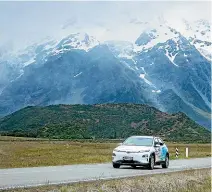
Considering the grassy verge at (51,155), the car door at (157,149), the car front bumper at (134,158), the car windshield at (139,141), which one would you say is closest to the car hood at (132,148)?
the car front bumper at (134,158)

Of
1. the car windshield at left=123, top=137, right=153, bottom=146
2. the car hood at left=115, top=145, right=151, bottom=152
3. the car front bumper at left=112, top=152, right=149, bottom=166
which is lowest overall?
the car front bumper at left=112, top=152, right=149, bottom=166

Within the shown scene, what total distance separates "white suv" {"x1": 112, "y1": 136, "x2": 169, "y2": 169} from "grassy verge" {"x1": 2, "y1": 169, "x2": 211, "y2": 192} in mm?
3857

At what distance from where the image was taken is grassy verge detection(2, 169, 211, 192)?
18.0m

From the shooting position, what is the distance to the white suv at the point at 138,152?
99.2ft

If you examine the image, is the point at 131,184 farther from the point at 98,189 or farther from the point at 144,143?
the point at 144,143

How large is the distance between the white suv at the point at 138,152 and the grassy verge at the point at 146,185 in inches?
152

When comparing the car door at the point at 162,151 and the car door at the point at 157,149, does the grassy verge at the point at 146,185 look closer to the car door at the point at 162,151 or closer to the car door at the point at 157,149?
the car door at the point at 157,149

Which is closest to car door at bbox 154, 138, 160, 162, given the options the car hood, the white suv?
the white suv

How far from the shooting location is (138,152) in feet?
98.9

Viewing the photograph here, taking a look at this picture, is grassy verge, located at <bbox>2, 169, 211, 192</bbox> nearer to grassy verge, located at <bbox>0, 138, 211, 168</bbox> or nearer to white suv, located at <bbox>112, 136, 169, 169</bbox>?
white suv, located at <bbox>112, 136, 169, 169</bbox>

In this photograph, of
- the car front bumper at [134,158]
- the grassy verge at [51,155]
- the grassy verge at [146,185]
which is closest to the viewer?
the grassy verge at [146,185]

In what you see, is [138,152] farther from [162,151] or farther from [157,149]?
[162,151]

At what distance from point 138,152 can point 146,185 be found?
30.6ft

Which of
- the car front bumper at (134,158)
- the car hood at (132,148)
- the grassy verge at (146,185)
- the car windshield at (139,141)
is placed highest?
the car windshield at (139,141)
